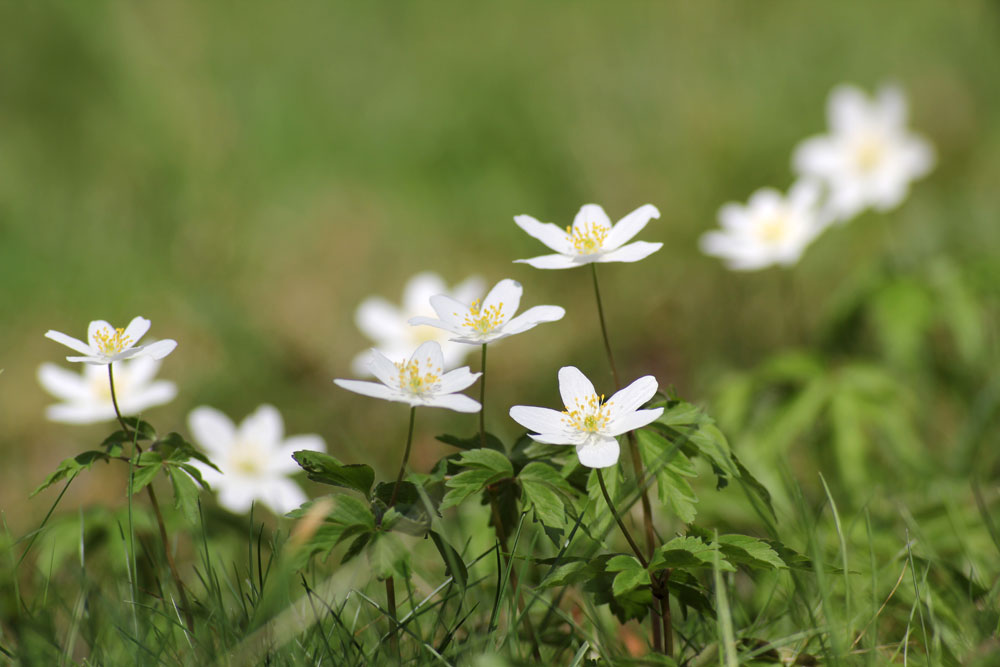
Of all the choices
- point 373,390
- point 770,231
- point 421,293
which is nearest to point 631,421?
point 373,390

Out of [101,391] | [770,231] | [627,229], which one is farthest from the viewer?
[770,231]

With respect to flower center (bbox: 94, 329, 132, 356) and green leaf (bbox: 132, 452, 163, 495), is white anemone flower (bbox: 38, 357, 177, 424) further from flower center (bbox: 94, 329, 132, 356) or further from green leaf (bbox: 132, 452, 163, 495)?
Result: green leaf (bbox: 132, 452, 163, 495)

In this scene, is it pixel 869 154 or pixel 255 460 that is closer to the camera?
pixel 255 460

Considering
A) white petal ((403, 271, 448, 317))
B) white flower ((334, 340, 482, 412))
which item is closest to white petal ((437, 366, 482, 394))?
white flower ((334, 340, 482, 412))

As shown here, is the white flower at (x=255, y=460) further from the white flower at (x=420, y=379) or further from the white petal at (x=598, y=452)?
the white petal at (x=598, y=452)

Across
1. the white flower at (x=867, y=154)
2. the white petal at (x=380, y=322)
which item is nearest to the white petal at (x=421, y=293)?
the white petal at (x=380, y=322)

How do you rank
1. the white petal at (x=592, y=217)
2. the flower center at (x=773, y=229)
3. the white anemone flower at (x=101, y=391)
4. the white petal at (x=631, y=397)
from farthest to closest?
the flower center at (x=773, y=229) < the white anemone flower at (x=101, y=391) < the white petal at (x=592, y=217) < the white petal at (x=631, y=397)

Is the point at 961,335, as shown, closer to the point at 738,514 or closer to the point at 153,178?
the point at 738,514

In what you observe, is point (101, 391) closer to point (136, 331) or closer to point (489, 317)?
point (136, 331)
